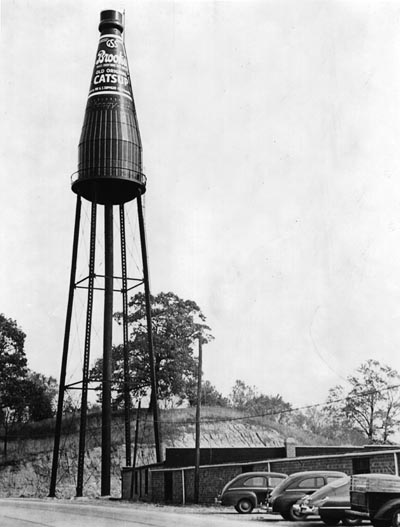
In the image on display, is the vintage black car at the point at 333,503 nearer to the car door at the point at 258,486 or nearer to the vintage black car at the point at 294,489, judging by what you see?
the vintage black car at the point at 294,489

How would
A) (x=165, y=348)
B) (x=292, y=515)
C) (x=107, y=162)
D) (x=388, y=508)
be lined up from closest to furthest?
(x=388, y=508), (x=292, y=515), (x=107, y=162), (x=165, y=348)

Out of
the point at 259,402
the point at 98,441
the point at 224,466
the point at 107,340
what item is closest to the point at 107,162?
the point at 107,340

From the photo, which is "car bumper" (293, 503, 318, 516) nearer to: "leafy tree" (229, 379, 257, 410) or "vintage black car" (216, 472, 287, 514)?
"vintage black car" (216, 472, 287, 514)

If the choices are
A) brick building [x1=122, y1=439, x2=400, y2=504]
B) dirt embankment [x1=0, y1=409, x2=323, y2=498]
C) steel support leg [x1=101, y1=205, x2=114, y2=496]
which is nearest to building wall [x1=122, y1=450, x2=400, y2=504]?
brick building [x1=122, y1=439, x2=400, y2=504]

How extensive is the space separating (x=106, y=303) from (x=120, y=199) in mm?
5061

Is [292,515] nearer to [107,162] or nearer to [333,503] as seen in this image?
[333,503]

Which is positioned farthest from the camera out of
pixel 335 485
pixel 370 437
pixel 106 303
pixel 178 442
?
pixel 370 437

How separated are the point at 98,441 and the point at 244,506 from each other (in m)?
34.0

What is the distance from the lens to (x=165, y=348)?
56719 mm

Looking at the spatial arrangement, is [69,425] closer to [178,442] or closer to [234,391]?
[178,442]

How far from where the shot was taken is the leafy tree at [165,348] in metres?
55.9

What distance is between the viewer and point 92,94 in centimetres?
3703

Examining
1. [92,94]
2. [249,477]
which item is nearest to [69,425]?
[92,94]

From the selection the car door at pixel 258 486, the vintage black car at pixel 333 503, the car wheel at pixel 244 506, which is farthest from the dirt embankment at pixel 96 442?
the vintage black car at pixel 333 503
